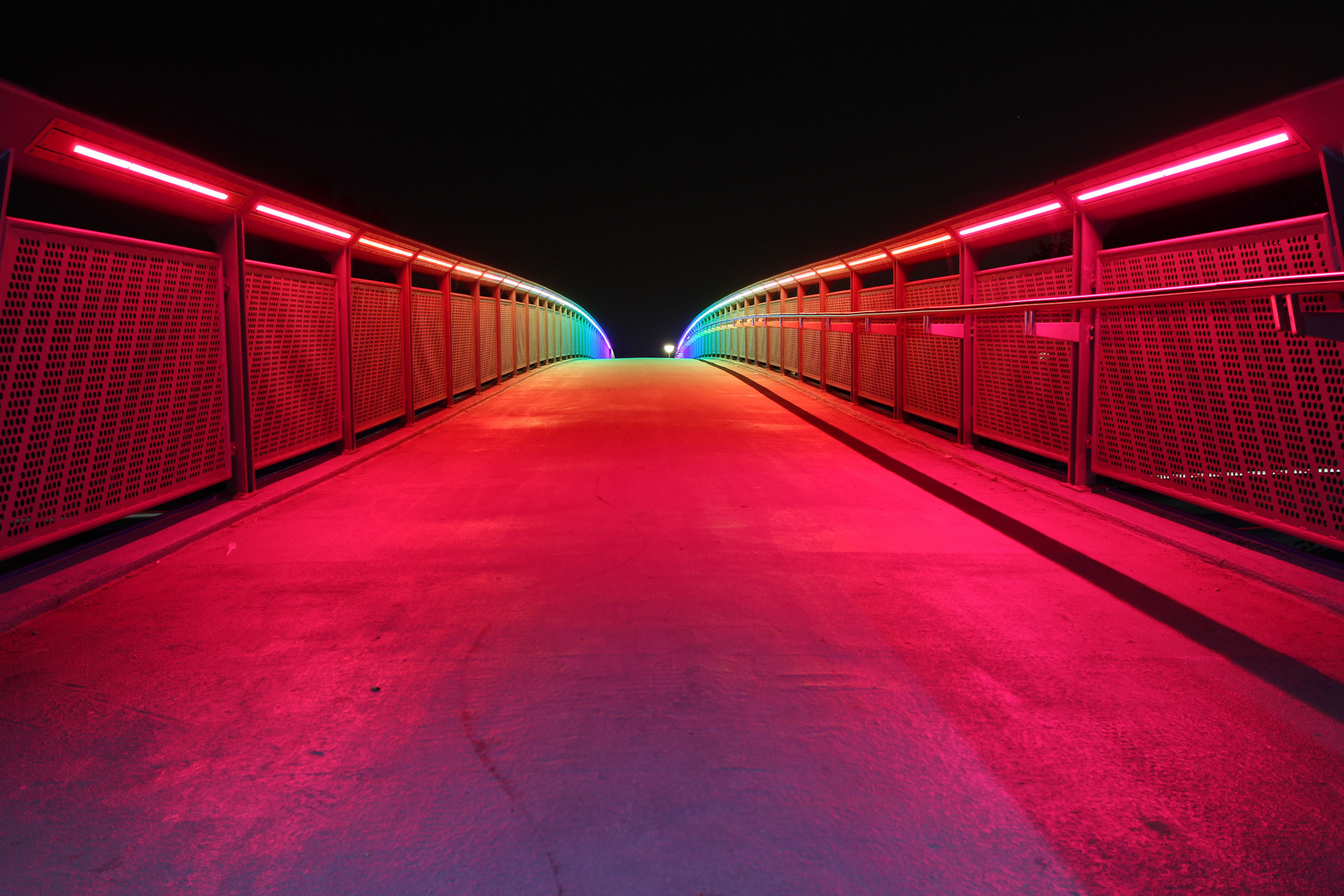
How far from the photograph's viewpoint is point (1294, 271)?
4367 millimetres

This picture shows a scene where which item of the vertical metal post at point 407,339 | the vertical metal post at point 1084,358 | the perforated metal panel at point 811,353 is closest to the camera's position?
the vertical metal post at point 1084,358

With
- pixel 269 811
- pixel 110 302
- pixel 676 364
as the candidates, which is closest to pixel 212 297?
pixel 110 302

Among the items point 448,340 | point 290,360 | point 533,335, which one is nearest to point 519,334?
point 533,335

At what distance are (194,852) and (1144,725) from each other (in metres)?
2.78

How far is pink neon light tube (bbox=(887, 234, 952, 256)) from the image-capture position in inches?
337

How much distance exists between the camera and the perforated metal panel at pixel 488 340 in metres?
14.3

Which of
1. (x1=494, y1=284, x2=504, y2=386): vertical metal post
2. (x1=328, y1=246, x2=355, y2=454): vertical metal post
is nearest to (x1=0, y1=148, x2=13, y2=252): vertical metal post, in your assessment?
(x1=328, y1=246, x2=355, y2=454): vertical metal post

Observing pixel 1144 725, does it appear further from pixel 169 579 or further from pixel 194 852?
pixel 169 579

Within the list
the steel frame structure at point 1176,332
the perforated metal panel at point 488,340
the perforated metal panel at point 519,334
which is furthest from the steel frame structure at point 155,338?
the perforated metal panel at point 519,334

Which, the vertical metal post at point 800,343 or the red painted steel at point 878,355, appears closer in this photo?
the red painted steel at point 878,355

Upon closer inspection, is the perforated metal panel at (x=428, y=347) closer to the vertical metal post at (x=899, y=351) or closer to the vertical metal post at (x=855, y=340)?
the vertical metal post at (x=855, y=340)

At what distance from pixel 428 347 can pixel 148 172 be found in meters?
6.34

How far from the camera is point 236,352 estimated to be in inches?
239

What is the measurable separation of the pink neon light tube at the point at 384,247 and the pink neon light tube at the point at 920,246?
5.68m
